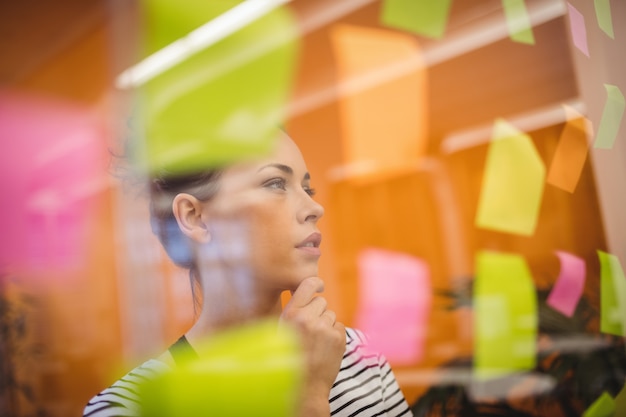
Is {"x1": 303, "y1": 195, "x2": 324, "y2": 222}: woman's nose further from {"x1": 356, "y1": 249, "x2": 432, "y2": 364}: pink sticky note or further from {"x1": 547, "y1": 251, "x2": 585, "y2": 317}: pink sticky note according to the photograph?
{"x1": 547, "y1": 251, "x2": 585, "y2": 317}: pink sticky note

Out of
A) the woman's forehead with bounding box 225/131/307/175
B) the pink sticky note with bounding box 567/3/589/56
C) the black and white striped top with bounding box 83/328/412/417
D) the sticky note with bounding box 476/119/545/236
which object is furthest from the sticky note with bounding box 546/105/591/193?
the woman's forehead with bounding box 225/131/307/175

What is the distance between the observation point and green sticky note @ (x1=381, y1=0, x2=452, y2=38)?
1631mm

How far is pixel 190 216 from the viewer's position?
969mm

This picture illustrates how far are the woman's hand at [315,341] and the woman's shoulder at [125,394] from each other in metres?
0.22

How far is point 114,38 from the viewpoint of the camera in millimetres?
1230

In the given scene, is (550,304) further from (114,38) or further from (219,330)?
(114,38)

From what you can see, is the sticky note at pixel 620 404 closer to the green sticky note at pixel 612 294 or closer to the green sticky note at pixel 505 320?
the green sticky note at pixel 612 294

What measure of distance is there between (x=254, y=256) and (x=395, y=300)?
98 centimetres

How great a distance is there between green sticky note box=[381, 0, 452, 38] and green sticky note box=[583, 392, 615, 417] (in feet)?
3.85

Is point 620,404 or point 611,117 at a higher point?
point 611,117

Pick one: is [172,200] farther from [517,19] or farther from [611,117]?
[517,19]

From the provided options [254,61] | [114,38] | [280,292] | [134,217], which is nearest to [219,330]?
[280,292]

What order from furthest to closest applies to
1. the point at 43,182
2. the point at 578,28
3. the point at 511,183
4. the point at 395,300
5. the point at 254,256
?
the point at 395,300
the point at 511,183
the point at 578,28
the point at 43,182
the point at 254,256

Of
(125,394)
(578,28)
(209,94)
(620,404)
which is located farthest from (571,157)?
(125,394)
